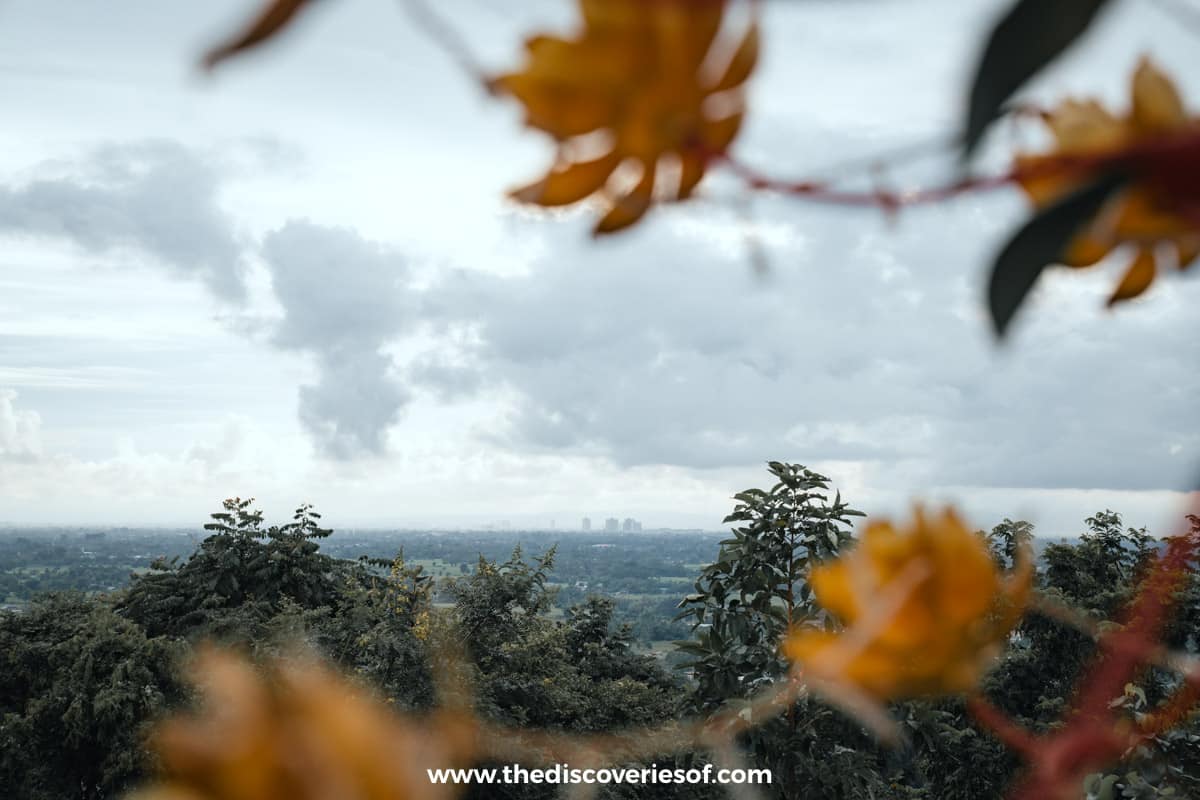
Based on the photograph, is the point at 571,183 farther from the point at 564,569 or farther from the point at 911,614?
the point at 564,569

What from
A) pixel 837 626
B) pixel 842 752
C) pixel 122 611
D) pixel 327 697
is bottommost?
pixel 122 611

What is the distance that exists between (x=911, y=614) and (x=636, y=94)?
0.37 ft

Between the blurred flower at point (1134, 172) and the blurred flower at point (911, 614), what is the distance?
0.22ft

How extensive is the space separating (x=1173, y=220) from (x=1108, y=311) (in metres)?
0.06

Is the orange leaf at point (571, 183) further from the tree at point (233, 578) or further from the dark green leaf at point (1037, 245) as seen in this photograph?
the tree at point (233, 578)

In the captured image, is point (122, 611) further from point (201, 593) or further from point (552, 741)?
point (552, 741)

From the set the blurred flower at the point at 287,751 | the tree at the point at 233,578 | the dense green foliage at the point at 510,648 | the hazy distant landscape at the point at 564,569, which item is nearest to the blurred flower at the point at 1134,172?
the blurred flower at the point at 287,751

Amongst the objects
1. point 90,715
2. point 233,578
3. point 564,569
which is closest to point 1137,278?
point 90,715

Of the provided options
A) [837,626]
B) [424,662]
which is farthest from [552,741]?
[837,626]

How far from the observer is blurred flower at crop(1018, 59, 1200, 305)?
0.15 m

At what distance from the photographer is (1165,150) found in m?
0.15

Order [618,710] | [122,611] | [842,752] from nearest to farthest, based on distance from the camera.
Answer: [842,752] → [618,710] → [122,611]

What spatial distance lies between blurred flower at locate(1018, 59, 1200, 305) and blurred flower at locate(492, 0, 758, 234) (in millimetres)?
59

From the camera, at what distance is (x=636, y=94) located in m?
0.15
